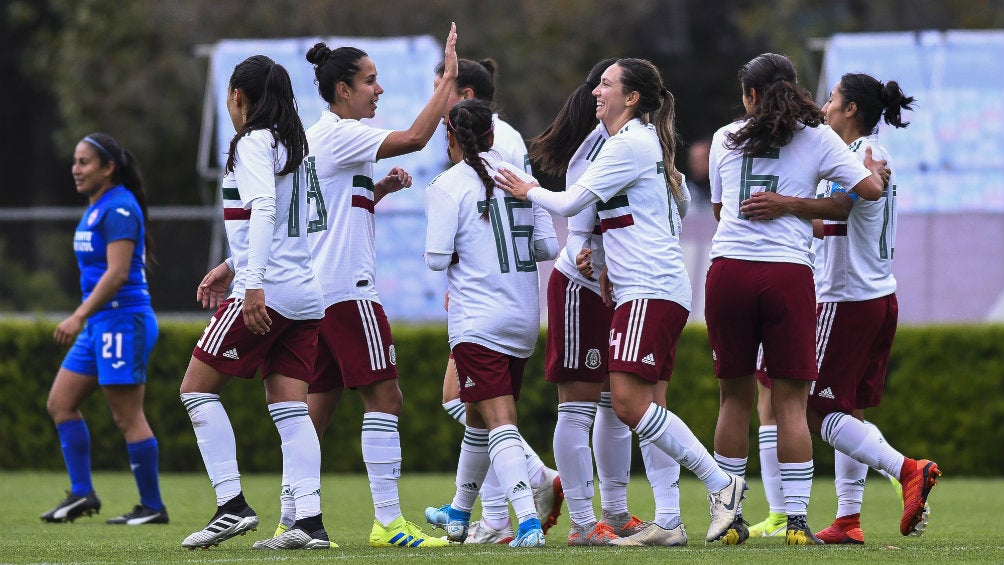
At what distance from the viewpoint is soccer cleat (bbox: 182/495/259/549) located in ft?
20.9

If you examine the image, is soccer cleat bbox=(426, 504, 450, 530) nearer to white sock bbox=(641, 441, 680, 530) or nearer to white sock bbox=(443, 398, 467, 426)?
white sock bbox=(443, 398, 467, 426)

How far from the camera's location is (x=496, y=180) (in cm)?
684

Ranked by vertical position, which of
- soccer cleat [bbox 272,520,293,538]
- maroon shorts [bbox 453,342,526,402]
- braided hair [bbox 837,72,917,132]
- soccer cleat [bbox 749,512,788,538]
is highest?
braided hair [bbox 837,72,917,132]

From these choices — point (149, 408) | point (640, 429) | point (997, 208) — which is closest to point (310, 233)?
point (640, 429)

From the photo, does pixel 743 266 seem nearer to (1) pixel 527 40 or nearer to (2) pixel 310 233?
(2) pixel 310 233

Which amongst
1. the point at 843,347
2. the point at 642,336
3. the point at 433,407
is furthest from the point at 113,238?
the point at 433,407

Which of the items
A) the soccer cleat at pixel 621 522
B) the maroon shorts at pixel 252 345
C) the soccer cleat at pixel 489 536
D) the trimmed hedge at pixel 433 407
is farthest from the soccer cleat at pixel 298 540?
the trimmed hedge at pixel 433 407

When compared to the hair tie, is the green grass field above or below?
below

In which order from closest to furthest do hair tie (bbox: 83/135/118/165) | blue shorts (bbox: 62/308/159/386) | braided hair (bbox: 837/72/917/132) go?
braided hair (bbox: 837/72/917/132) → blue shorts (bbox: 62/308/159/386) → hair tie (bbox: 83/135/118/165)

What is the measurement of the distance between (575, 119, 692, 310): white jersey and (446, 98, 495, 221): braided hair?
1.56 feet

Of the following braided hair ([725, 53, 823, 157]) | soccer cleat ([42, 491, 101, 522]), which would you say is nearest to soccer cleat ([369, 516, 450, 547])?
braided hair ([725, 53, 823, 157])

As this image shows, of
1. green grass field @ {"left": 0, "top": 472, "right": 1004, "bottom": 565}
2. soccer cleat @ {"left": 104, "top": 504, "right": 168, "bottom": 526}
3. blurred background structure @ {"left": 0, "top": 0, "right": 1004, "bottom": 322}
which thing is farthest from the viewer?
blurred background structure @ {"left": 0, "top": 0, "right": 1004, "bottom": 322}

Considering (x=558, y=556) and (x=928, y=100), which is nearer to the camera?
(x=558, y=556)

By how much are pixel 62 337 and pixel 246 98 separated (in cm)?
264
